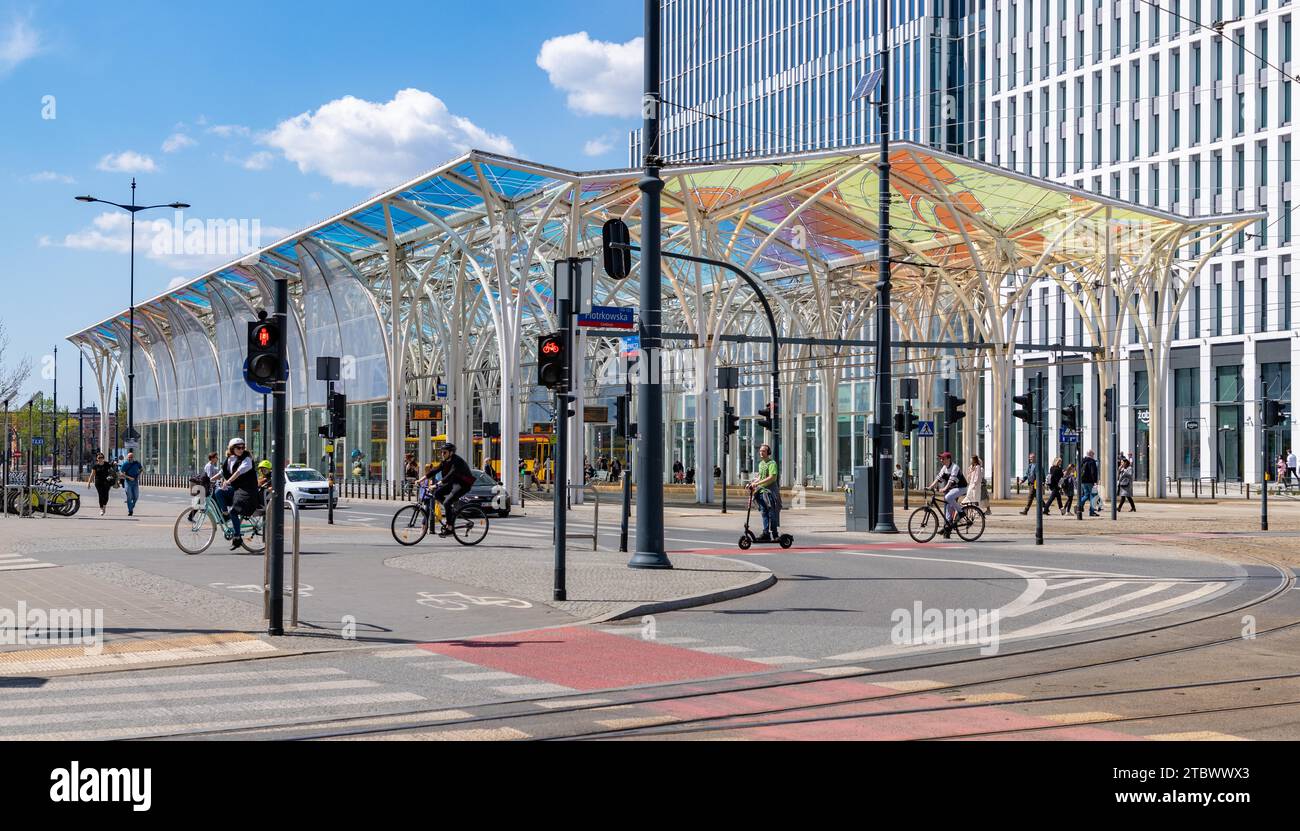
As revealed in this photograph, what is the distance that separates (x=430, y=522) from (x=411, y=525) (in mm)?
341

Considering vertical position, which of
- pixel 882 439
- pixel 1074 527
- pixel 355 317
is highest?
pixel 355 317

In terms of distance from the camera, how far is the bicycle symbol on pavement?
1420 cm

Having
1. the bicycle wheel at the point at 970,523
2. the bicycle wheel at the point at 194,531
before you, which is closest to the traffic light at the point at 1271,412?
the bicycle wheel at the point at 970,523

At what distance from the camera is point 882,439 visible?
2789 cm

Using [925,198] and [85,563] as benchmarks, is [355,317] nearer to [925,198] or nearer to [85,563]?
[925,198]

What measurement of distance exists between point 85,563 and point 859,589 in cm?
1052

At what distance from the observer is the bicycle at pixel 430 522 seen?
77.7ft

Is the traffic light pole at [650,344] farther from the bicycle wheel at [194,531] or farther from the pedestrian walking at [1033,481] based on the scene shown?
the pedestrian walking at [1033,481]

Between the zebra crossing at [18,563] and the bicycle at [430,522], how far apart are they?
6.23 m

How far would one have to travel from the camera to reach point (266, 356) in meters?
11.9

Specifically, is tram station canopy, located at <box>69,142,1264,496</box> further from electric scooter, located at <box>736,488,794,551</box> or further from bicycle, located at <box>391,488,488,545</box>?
electric scooter, located at <box>736,488,794,551</box>
